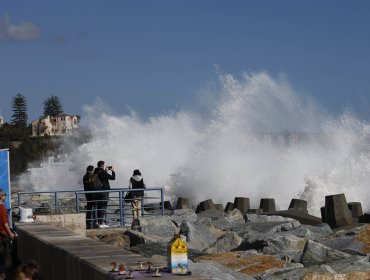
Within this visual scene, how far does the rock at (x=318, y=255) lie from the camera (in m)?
11.1

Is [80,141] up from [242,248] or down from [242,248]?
up

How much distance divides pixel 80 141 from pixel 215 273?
4990 cm

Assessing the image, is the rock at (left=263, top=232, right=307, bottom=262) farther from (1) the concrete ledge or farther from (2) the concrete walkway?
(1) the concrete ledge

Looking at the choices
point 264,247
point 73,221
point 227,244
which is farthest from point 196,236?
point 264,247

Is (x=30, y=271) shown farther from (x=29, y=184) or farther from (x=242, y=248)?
(x=29, y=184)

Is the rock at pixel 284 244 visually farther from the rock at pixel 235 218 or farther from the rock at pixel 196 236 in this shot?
the rock at pixel 235 218

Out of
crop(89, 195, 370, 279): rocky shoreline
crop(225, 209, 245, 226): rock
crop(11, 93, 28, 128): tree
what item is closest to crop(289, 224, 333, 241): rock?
crop(89, 195, 370, 279): rocky shoreline

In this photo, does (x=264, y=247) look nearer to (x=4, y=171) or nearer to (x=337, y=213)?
(x=4, y=171)

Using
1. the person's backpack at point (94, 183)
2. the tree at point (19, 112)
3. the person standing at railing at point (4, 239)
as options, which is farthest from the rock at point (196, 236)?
the tree at point (19, 112)

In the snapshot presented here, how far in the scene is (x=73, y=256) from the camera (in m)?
7.13

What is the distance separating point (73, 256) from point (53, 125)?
7243 inches

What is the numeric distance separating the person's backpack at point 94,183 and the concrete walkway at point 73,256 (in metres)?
5.56

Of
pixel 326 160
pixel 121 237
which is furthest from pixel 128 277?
pixel 326 160

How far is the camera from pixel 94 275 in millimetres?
6297
